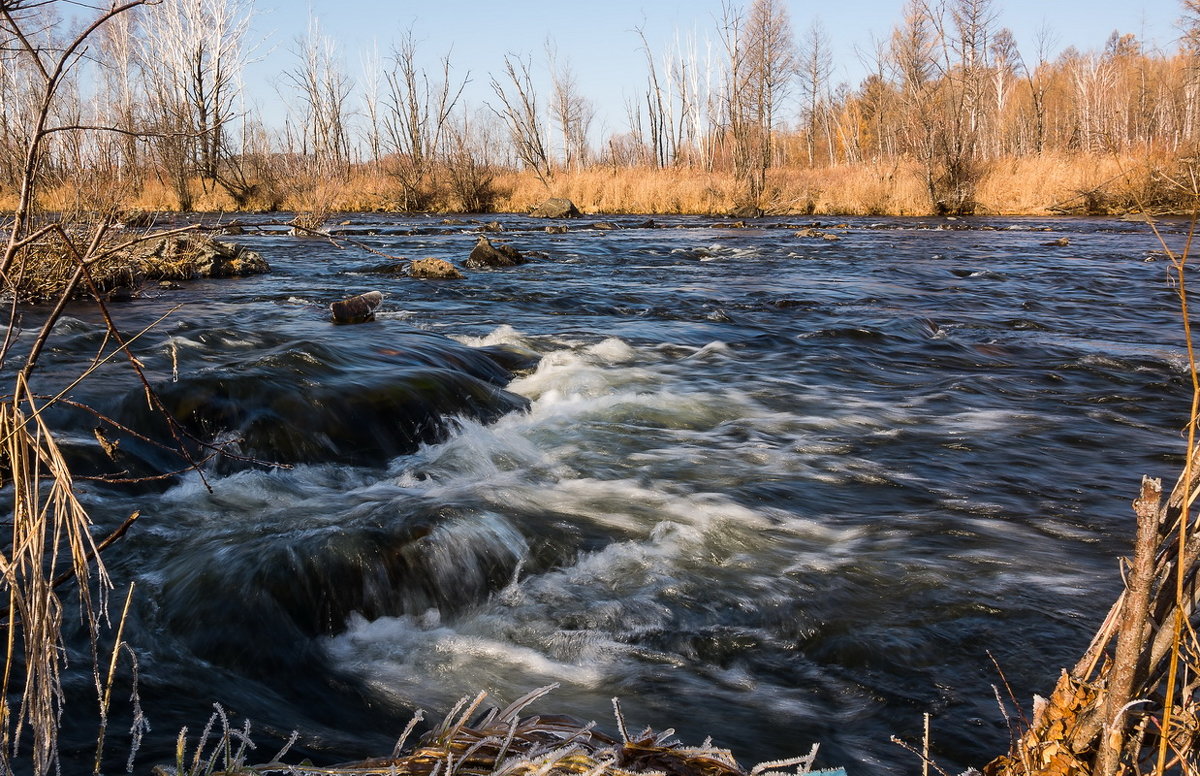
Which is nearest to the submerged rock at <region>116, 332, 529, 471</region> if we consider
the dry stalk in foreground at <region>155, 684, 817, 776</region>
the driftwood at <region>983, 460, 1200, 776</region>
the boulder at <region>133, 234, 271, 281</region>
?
the dry stalk in foreground at <region>155, 684, 817, 776</region>

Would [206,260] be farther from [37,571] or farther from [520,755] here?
[520,755]

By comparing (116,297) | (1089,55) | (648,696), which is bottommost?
(648,696)

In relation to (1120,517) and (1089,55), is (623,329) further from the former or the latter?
(1089,55)

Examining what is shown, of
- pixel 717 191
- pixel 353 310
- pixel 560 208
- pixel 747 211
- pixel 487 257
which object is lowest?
pixel 353 310

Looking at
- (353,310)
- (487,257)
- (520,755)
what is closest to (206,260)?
(487,257)

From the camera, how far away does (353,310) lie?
850cm

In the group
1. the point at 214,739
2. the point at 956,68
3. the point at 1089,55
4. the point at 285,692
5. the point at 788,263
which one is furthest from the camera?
the point at 1089,55

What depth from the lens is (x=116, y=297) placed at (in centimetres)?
935

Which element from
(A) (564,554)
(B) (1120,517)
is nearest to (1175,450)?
(B) (1120,517)

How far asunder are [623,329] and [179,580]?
617cm

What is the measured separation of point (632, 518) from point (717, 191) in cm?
2406

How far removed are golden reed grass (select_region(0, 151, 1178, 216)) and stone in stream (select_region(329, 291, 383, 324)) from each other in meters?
13.2

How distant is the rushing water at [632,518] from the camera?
2.76m

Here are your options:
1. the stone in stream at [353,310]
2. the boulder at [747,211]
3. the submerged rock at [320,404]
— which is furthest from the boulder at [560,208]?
the submerged rock at [320,404]
